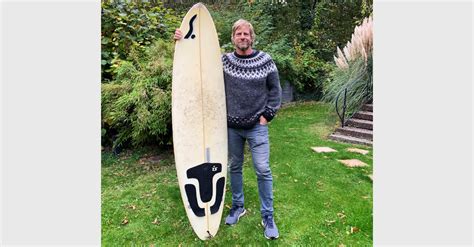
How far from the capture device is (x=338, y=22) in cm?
853

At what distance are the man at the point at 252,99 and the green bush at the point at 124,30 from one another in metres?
1.98

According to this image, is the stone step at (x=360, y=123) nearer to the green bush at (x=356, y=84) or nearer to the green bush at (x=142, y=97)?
the green bush at (x=356, y=84)

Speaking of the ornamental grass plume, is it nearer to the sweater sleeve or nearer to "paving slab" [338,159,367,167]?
"paving slab" [338,159,367,167]

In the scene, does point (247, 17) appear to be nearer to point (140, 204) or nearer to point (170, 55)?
point (170, 55)

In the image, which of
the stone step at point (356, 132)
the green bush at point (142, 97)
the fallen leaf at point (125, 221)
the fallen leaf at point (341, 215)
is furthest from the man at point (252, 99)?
the stone step at point (356, 132)

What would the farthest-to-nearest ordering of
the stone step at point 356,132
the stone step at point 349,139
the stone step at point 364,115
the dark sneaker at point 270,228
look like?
the stone step at point 364,115
the stone step at point 356,132
the stone step at point 349,139
the dark sneaker at point 270,228

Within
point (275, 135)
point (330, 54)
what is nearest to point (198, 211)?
point (275, 135)

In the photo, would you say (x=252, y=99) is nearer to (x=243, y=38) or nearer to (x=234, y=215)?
(x=243, y=38)

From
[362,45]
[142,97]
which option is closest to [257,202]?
[142,97]

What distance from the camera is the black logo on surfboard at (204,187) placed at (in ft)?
6.75

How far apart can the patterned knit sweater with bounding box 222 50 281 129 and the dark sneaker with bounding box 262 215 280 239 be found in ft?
1.89

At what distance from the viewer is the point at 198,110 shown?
6.91ft

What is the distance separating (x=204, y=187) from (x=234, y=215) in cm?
30

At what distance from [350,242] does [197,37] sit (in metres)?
1.56
